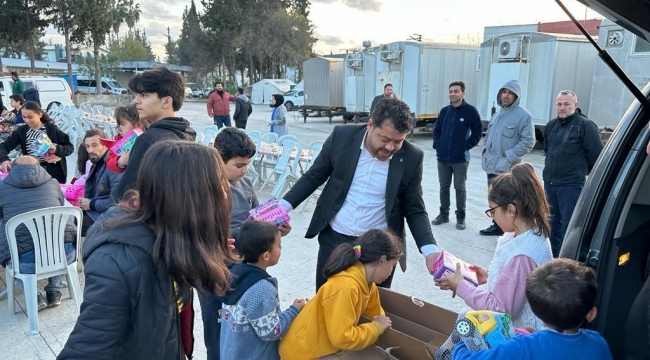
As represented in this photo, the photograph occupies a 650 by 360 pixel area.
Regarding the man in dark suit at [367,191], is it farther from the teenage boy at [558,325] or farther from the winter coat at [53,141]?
the winter coat at [53,141]

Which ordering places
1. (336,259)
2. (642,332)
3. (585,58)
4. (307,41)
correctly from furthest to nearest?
(307,41)
(585,58)
(336,259)
(642,332)

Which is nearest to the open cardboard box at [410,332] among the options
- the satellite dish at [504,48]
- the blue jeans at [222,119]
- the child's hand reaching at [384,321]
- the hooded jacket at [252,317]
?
the child's hand reaching at [384,321]

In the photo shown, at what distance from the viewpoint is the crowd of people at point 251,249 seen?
4.36ft

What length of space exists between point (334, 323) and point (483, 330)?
688mm

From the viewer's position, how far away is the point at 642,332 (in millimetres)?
1651

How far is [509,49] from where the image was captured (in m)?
11.4

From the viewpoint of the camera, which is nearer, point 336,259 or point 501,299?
point 501,299

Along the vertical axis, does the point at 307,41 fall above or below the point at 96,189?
above

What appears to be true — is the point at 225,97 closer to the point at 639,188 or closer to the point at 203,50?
the point at 639,188

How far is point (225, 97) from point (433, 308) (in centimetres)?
1159

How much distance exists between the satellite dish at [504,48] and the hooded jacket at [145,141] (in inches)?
424

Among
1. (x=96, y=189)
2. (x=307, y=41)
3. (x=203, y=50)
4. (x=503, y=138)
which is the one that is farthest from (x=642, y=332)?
(x=203, y=50)

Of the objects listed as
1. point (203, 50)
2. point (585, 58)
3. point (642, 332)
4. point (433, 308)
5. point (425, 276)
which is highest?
point (203, 50)

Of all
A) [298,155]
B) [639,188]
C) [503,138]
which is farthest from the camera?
[298,155]
